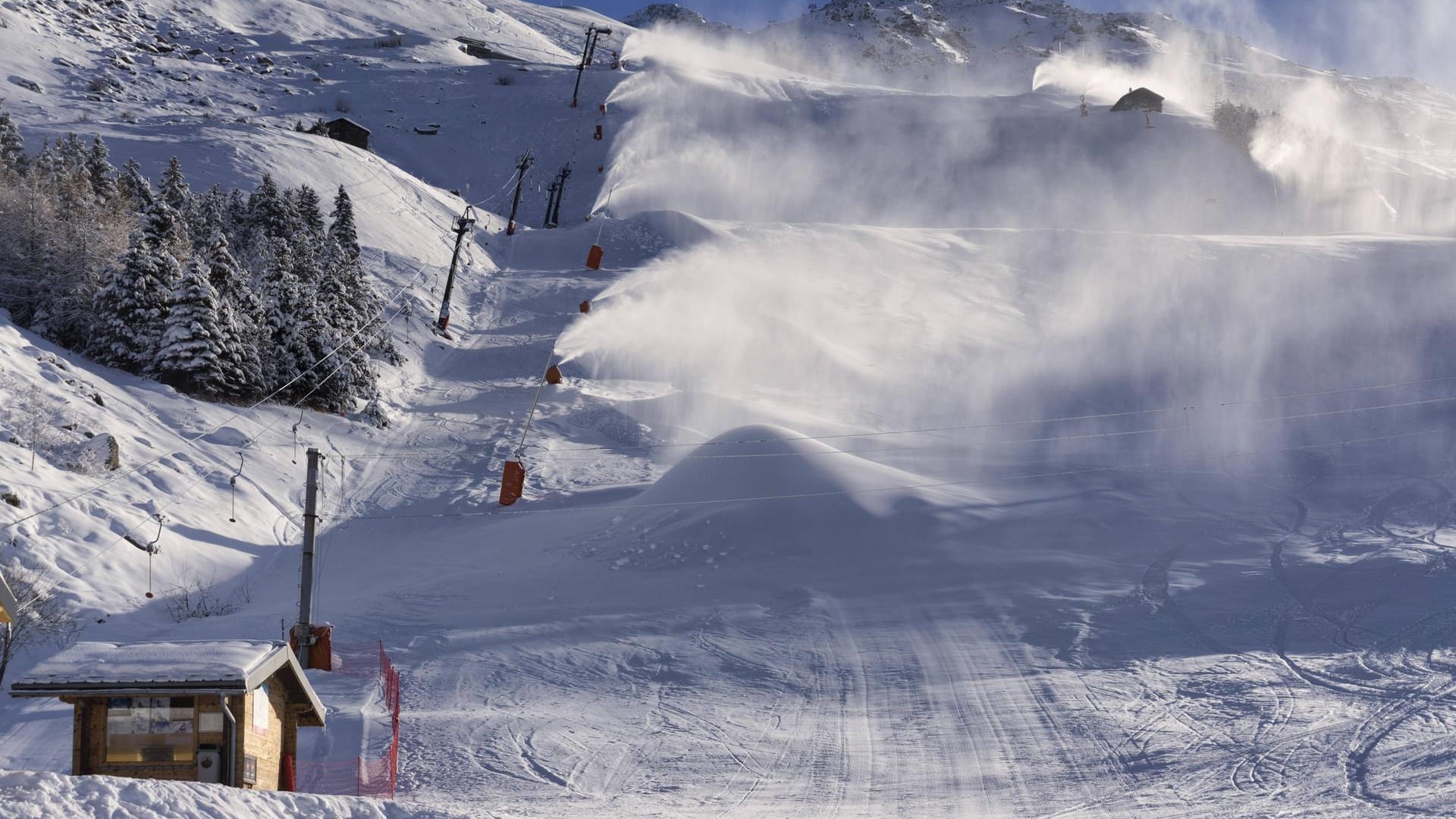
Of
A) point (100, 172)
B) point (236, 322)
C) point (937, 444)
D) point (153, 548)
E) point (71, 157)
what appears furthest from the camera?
point (71, 157)

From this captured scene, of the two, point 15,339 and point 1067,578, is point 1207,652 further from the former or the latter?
point 15,339

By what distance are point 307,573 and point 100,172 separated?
3138 cm

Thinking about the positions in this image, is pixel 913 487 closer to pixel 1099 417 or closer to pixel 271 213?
pixel 1099 417

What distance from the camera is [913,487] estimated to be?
28812mm

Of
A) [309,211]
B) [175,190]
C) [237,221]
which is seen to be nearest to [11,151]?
[175,190]

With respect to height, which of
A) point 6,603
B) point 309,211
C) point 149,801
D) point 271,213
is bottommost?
point 149,801

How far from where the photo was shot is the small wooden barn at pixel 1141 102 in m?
89.5

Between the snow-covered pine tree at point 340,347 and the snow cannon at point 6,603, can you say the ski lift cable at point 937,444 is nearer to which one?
the snow-covered pine tree at point 340,347

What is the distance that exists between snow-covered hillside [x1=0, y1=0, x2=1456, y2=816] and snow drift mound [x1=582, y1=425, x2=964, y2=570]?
4.5 inches

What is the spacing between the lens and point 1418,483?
2992 cm

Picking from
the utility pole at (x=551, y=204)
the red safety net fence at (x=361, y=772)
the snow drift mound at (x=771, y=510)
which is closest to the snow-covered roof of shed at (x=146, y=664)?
the red safety net fence at (x=361, y=772)

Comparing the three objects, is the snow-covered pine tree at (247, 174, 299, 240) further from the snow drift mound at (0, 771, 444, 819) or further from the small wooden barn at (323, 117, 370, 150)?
the snow drift mound at (0, 771, 444, 819)

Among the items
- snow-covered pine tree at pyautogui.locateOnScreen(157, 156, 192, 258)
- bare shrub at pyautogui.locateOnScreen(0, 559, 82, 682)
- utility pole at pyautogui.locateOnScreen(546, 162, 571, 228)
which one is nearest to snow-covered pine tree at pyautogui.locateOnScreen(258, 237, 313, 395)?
snow-covered pine tree at pyautogui.locateOnScreen(157, 156, 192, 258)

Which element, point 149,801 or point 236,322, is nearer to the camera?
point 149,801
